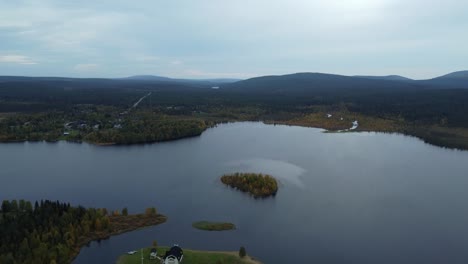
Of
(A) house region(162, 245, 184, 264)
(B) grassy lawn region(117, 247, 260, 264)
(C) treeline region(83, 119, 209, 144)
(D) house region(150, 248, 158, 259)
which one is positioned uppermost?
(C) treeline region(83, 119, 209, 144)

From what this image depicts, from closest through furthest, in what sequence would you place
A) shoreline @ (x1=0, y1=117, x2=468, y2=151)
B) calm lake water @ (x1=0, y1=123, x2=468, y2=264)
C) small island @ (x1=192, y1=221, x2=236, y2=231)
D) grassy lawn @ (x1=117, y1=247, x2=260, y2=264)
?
1. grassy lawn @ (x1=117, y1=247, x2=260, y2=264)
2. calm lake water @ (x1=0, y1=123, x2=468, y2=264)
3. small island @ (x1=192, y1=221, x2=236, y2=231)
4. shoreline @ (x1=0, y1=117, x2=468, y2=151)

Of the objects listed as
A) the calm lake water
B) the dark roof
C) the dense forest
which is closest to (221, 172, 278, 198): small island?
the calm lake water

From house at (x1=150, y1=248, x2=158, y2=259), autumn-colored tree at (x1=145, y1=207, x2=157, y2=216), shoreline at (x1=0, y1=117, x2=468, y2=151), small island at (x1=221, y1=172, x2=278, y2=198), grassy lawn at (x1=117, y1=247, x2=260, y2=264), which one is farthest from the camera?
shoreline at (x1=0, y1=117, x2=468, y2=151)

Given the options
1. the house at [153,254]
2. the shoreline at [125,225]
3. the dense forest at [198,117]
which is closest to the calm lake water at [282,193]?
the shoreline at [125,225]

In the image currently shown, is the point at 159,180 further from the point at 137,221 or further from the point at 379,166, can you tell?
the point at 379,166

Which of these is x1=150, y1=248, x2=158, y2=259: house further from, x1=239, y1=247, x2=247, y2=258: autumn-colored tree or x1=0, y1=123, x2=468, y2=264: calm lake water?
x1=239, y1=247, x2=247, y2=258: autumn-colored tree

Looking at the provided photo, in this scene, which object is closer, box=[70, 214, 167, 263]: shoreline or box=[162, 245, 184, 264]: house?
box=[162, 245, 184, 264]: house

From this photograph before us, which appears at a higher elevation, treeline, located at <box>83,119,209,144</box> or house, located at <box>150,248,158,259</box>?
treeline, located at <box>83,119,209,144</box>
